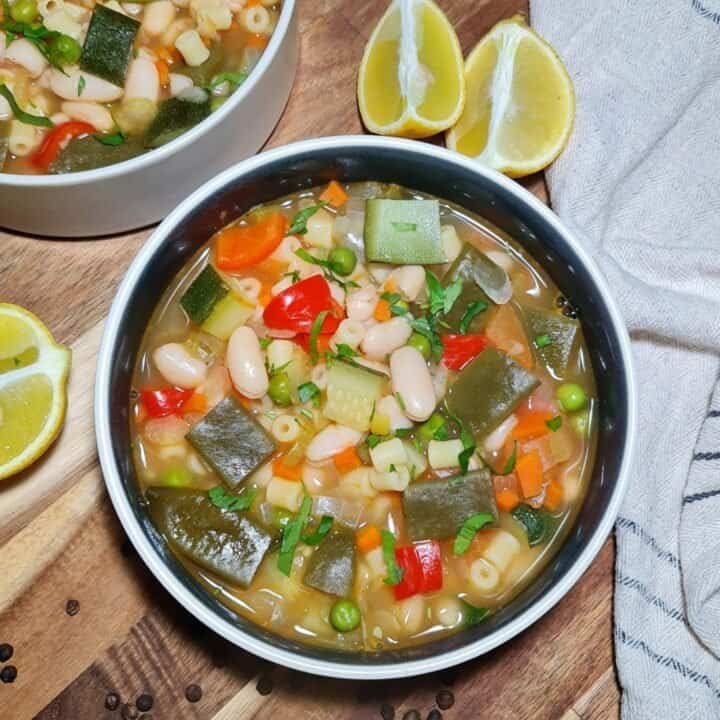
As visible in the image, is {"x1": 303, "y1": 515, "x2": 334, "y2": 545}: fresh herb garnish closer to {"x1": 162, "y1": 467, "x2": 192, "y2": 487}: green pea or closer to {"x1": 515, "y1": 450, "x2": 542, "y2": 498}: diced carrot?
{"x1": 162, "y1": 467, "x2": 192, "y2": 487}: green pea

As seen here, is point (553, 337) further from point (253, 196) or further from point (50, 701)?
point (50, 701)

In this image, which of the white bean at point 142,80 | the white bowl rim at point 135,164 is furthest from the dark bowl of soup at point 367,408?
the white bean at point 142,80

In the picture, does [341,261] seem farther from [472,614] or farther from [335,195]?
[472,614]

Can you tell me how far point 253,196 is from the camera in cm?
212

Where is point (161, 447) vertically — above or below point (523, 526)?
above

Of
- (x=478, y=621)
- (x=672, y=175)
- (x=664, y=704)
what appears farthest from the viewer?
(x=672, y=175)

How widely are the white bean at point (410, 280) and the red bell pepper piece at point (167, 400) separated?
423 mm

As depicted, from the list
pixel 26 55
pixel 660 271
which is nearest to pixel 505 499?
→ pixel 660 271

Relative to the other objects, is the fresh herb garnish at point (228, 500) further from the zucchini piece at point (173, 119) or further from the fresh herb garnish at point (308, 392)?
the zucchini piece at point (173, 119)

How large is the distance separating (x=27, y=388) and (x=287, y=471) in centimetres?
51

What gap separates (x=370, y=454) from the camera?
6.71ft

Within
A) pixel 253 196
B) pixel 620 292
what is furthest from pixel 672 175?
pixel 253 196

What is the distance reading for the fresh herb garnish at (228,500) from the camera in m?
2.02

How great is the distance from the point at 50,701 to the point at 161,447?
0.59 meters
